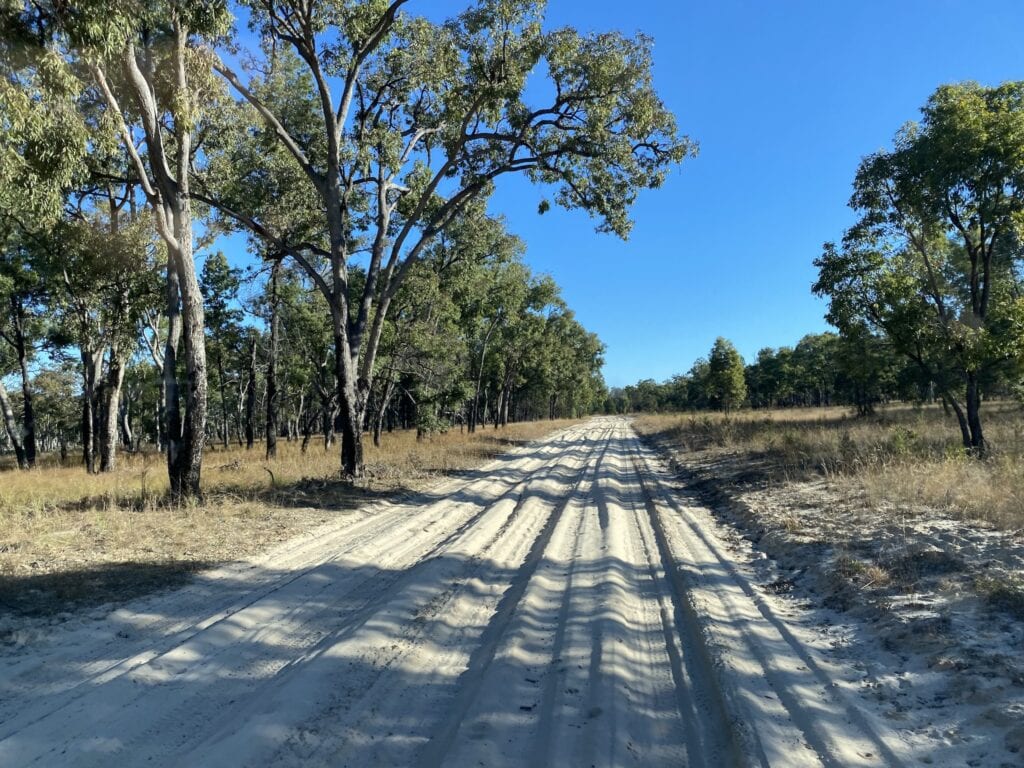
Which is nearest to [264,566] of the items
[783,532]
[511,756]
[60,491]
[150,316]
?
[511,756]

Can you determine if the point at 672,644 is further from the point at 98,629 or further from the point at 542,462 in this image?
the point at 542,462

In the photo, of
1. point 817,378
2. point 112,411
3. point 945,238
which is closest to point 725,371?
point 817,378

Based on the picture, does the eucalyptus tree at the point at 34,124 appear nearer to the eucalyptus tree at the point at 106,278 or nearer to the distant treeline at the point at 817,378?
the eucalyptus tree at the point at 106,278

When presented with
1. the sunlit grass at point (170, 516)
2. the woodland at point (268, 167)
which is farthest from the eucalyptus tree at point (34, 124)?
the sunlit grass at point (170, 516)

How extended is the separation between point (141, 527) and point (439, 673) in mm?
6422

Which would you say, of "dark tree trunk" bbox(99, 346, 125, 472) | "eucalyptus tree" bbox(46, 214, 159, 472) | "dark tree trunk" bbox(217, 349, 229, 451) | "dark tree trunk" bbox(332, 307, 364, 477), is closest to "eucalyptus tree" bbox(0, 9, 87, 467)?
"dark tree trunk" bbox(332, 307, 364, 477)

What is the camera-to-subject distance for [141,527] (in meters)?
8.28

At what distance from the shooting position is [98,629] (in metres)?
4.76

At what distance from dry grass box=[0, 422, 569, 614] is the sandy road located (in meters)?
0.79

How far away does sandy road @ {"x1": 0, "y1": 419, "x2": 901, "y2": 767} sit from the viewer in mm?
3178

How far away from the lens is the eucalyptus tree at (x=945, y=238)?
11734 mm

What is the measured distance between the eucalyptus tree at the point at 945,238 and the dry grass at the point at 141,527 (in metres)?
12.6

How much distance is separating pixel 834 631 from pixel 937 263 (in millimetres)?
14637

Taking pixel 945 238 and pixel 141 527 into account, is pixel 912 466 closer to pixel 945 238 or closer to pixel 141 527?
pixel 945 238
